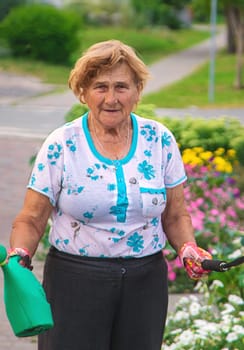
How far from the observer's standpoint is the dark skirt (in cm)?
369

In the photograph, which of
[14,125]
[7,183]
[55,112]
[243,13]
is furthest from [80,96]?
[243,13]

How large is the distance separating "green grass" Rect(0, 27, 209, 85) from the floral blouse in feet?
69.5

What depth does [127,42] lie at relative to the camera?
4019 cm

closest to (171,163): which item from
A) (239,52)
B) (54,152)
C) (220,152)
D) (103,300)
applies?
(54,152)

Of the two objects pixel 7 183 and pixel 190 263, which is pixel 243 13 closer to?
pixel 7 183

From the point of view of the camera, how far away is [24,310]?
11.3ft

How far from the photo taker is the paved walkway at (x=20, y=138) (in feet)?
23.3

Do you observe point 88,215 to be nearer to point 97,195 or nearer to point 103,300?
point 97,195

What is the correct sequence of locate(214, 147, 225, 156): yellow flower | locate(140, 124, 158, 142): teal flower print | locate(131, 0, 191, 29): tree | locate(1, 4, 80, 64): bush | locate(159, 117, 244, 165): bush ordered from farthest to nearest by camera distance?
locate(131, 0, 191, 29): tree → locate(1, 4, 80, 64): bush → locate(159, 117, 244, 165): bush → locate(214, 147, 225, 156): yellow flower → locate(140, 124, 158, 142): teal flower print

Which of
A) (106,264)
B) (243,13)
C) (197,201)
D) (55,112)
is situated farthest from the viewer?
(243,13)

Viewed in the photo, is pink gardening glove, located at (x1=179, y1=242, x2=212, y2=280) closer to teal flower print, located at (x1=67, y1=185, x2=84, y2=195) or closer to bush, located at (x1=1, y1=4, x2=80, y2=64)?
teal flower print, located at (x1=67, y1=185, x2=84, y2=195)

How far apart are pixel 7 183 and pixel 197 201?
394 cm

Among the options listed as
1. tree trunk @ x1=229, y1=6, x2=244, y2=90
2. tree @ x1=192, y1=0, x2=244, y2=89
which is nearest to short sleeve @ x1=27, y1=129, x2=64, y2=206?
tree @ x1=192, y1=0, x2=244, y2=89

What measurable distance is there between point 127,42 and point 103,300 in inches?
1452
